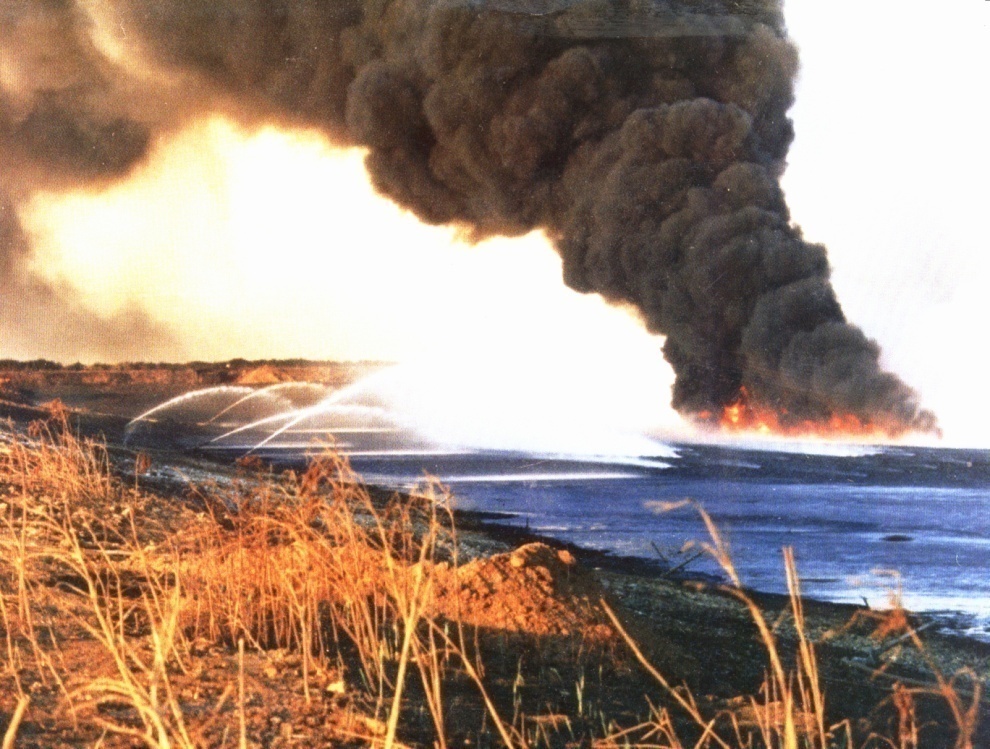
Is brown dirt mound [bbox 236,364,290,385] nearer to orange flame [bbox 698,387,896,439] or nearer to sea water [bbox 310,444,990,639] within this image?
sea water [bbox 310,444,990,639]

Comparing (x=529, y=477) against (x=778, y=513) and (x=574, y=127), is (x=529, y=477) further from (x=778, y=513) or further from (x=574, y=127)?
(x=574, y=127)

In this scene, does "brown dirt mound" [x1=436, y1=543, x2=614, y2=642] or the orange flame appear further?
the orange flame

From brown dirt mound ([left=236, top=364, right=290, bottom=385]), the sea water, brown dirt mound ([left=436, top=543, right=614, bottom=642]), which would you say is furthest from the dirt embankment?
brown dirt mound ([left=436, top=543, right=614, bottom=642])

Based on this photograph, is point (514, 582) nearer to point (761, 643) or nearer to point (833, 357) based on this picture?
point (761, 643)

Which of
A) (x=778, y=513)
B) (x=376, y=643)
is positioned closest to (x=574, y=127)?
(x=778, y=513)

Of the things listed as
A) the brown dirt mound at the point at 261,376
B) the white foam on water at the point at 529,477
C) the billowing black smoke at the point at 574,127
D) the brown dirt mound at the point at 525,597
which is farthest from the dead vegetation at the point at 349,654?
the billowing black smoke at the point at 574,127
